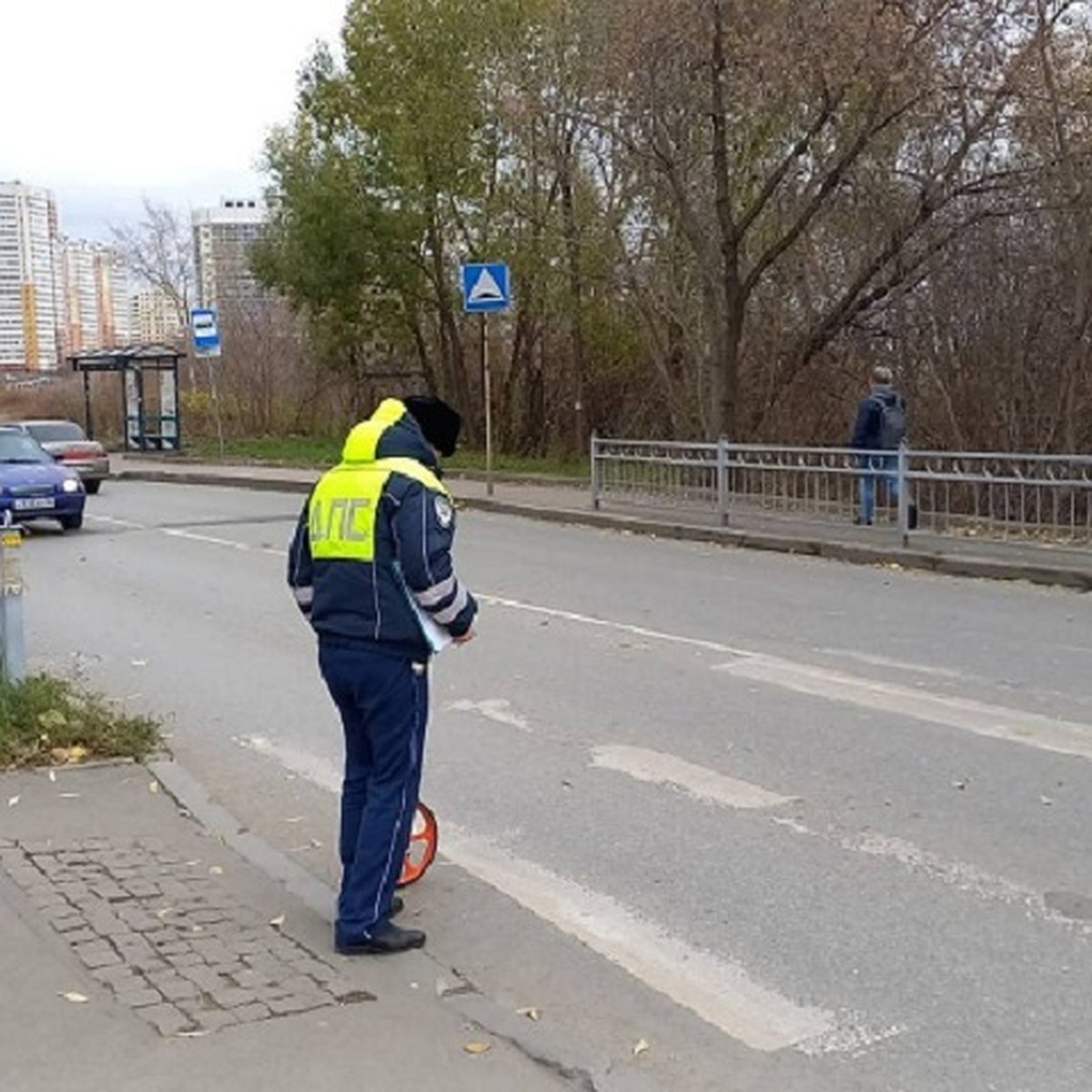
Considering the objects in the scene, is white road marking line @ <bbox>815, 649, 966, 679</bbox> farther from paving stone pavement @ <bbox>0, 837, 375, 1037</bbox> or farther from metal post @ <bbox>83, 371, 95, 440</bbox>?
metal post @ <bbox>83, 371, 95, 440</bbox>

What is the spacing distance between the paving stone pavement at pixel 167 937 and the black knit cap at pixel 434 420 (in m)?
1.69

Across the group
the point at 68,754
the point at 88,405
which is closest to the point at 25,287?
the point at 88,405

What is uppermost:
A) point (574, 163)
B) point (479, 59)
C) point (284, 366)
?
point (479, 59)

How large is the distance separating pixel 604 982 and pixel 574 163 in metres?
22.5

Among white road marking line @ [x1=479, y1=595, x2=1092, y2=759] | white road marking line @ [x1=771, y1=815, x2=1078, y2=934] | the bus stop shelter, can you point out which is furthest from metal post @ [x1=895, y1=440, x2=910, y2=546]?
the bus stop shelter

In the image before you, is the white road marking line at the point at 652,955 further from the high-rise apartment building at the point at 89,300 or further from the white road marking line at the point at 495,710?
the high-rise apartment building at the point at 89,300

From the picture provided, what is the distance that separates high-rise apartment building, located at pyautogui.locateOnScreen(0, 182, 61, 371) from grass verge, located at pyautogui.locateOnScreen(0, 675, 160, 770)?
66753mm

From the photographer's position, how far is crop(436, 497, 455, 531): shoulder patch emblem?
4.59 metres

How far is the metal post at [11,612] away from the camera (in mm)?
7699

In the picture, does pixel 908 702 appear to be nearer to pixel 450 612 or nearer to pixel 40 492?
pixel 450 612

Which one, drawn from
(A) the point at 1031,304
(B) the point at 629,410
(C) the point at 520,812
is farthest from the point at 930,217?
(C) the point at 520,812

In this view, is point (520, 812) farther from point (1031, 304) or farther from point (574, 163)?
point (574, 163)

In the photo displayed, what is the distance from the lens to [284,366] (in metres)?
42.0

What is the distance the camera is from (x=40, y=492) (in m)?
19.6
